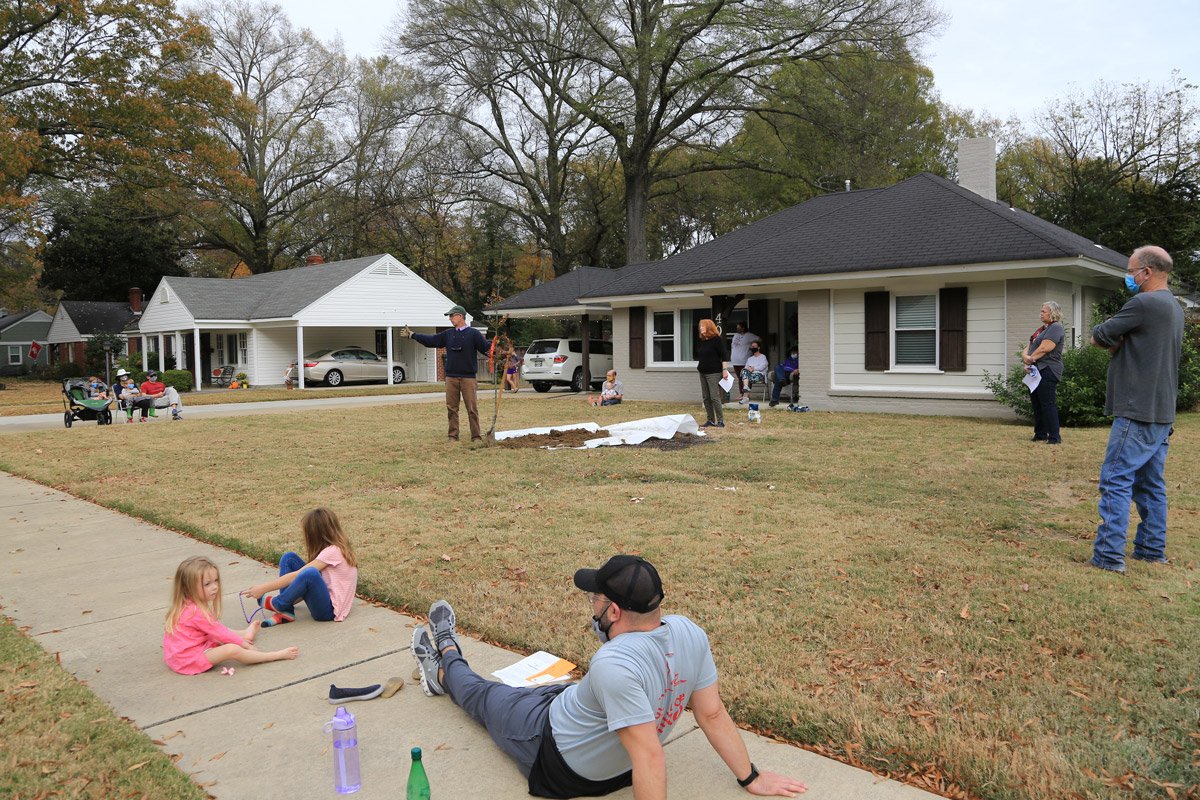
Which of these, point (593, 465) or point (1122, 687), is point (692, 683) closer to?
point (1122, 687)

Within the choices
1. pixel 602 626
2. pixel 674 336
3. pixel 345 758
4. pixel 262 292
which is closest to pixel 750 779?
pixel 602 626

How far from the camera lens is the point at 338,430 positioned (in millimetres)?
15578

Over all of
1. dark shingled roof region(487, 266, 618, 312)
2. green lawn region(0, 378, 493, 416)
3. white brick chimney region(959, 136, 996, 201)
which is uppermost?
white brick chimney region(959, 136, 996, 201)

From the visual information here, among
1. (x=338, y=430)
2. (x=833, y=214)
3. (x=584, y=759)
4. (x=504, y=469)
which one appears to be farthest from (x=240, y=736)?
(x=833, y=214)

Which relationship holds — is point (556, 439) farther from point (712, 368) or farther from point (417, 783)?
point (417, 783)

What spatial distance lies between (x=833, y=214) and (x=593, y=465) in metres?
12.8

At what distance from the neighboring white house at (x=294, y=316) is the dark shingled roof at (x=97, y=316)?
6.56m

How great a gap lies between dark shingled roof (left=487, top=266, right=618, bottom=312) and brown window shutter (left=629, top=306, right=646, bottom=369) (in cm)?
398

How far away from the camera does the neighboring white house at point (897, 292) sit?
1598cm

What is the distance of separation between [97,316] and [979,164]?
142ft

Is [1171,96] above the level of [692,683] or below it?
above

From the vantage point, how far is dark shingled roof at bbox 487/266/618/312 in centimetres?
2738

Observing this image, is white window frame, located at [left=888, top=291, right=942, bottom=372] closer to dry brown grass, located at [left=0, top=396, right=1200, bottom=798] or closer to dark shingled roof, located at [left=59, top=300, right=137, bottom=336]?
dry brown grass, located at [left=0, top=396, right=1200, bottom=798]

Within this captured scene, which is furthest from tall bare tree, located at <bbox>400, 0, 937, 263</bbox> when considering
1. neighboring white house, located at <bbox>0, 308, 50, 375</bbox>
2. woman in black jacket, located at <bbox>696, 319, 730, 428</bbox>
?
neighboring white house, located at <bbox>0, 308, 50, 375</bbox>
